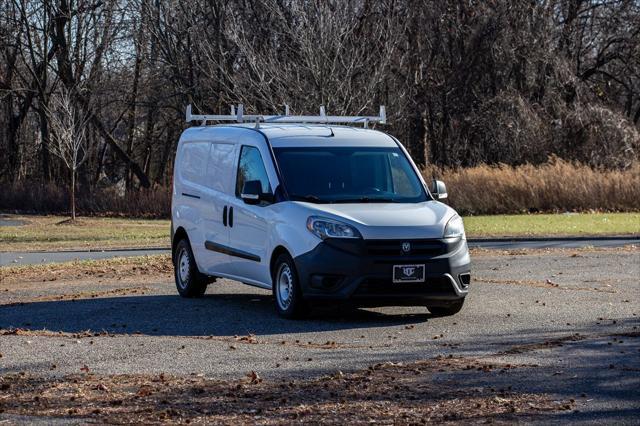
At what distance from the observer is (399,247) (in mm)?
12305

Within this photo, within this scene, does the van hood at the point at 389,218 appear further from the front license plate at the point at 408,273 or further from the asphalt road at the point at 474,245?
the asphalt road at the point at 474,245

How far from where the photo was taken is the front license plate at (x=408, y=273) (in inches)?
483

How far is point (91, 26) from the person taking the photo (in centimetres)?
5422

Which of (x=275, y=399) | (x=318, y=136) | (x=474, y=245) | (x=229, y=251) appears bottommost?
(x=275, y=399)

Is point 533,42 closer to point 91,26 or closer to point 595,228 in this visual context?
point 595,228

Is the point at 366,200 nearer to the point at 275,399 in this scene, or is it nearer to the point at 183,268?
the point at 183,268

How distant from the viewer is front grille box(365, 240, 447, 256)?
1227cm

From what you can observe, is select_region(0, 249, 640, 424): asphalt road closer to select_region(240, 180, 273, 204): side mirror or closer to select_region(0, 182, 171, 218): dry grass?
select_region(240, 180, 273, 204): side mirror

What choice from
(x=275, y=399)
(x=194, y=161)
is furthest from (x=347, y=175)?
(x=275, y=399)

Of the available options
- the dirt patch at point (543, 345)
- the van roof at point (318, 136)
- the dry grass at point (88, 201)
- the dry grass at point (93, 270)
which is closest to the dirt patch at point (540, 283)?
the van roof at point (318, 136)

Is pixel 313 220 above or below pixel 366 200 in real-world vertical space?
below

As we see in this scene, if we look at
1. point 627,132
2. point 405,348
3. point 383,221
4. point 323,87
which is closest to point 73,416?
point 405,348

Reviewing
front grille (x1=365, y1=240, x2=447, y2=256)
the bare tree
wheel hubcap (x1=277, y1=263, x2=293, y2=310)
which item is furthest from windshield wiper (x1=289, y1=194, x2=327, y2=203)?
the bare tree

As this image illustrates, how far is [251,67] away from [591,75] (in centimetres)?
1937
